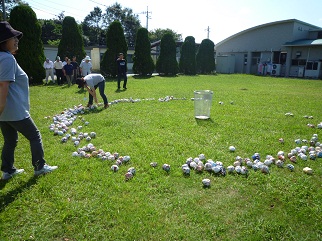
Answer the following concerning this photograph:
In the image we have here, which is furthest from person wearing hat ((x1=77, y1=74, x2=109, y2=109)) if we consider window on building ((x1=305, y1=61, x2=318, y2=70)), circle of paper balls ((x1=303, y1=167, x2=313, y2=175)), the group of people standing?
window on building ((x1=305, y1=61, x2=318, y2=70))

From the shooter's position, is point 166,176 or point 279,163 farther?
point 279,163

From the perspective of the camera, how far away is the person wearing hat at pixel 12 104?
2.80 meters

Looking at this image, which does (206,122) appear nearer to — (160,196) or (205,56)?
(160,196)

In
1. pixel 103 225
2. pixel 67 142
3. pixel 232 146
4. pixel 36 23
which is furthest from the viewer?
pixel 36 23

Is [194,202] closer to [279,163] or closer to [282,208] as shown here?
[282,208]

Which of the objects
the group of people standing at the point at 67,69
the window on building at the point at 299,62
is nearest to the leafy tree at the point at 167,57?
the group of people standing at the point at 67,69

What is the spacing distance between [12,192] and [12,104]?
111 centimetres

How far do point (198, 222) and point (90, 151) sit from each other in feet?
8.26

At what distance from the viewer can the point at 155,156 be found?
4148mm

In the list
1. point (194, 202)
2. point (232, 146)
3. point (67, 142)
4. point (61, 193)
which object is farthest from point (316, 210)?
point (67, 142)

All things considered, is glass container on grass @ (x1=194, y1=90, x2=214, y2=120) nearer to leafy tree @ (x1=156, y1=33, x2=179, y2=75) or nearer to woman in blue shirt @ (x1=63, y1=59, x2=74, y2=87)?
woman in blue shirt @ (x1=63, y1=59, x2=74, y2=87)

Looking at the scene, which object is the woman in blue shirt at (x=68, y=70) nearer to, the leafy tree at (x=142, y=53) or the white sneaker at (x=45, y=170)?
the leafy tree at (x=142, y=53)

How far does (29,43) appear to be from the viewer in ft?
49.2

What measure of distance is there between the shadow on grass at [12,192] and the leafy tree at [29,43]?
13.5 meters
